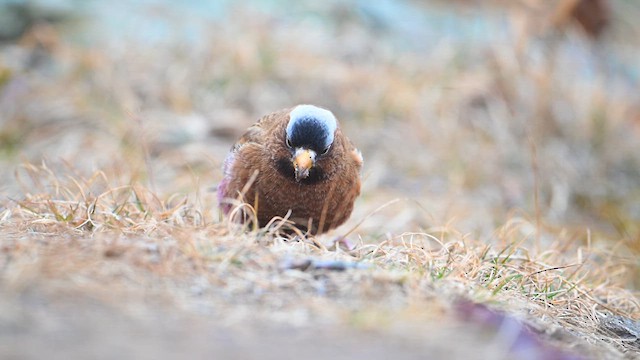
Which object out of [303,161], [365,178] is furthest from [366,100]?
[303,161]

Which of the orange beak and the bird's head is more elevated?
the bird's head

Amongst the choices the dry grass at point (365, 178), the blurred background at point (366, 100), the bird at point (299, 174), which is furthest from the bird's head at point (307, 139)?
the blurred background at point (366, 100)

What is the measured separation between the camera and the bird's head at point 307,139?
15.4 ft

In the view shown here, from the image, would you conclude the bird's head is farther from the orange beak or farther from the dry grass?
the dry grass

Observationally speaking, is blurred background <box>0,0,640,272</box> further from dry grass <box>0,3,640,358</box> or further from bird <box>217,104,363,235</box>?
bird <box>217,104,363,235</box>

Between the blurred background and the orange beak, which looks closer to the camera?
the orange beak

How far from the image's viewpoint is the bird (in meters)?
4.77

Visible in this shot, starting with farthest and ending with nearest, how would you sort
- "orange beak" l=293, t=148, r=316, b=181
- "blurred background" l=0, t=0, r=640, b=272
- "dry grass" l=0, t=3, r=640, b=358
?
"blurred background" l=0, t=0, r=640, b=272 < "orange beak" l=293, t=148, r=316, b=181 < "dry grass" l=0, t=3, r=640, b=358

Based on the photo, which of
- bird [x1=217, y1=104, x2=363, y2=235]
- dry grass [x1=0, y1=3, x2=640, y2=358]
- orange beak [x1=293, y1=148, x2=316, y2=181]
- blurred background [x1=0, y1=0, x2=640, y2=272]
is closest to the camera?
dry grass [x1=0, y1=3, x2=640, y2=358]

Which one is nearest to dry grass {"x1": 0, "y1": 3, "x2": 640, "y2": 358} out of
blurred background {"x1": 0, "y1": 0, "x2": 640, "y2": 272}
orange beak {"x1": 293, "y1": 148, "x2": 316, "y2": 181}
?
blurred background {"x1": 0, "y1": 0, "x2": 640, "y2": 272}

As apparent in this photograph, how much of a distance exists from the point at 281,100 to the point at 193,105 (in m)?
1.03

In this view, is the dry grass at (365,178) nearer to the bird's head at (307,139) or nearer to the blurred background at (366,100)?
the blurred background at (366,100)

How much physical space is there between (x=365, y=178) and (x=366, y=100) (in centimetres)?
408

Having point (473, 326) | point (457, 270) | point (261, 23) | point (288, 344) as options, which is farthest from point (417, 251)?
point (261, 23)
